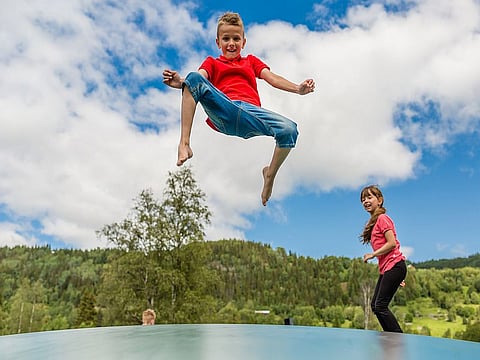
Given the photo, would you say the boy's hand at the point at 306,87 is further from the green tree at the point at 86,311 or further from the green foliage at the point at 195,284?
the green tree at the point at 86,311

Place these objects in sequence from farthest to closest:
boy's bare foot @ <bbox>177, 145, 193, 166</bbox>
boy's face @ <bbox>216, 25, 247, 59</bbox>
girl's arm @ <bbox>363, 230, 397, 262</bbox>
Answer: girl's arm @ <bbox>363, 230, 397, 262</bbox>, boy's face @ <bbox>216, 25, 247, 59</bbox>, boy's bare foot @ <bbox>177, 145, 193, 166</bbox>

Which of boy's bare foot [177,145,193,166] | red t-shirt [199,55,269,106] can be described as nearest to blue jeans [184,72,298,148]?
red t-shirt [199,55,269,106]

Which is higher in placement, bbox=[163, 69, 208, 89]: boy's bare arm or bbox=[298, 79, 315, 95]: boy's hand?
bbox=[298, 79, 315, 95]: boy's hand

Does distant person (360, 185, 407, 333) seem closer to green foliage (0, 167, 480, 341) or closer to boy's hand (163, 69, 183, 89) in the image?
boy's hand (163, 69, 183, 89)

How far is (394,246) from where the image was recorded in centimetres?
326

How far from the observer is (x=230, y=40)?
316 cm

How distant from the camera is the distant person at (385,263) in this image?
10.6 feet

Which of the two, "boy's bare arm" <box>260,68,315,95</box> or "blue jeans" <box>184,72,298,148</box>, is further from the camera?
"boy's bare arm" <box>260,68,315,95</box>

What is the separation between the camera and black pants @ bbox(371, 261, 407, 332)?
126 inches

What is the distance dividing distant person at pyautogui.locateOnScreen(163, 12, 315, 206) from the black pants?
965 mm

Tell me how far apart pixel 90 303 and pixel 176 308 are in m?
24.1

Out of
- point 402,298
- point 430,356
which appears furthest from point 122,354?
point 402,298

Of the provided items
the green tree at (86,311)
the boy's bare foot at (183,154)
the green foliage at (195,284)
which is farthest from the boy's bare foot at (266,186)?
the green tree at (86,311)

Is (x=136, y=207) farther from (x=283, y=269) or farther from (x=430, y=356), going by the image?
(x=283, y=269)
